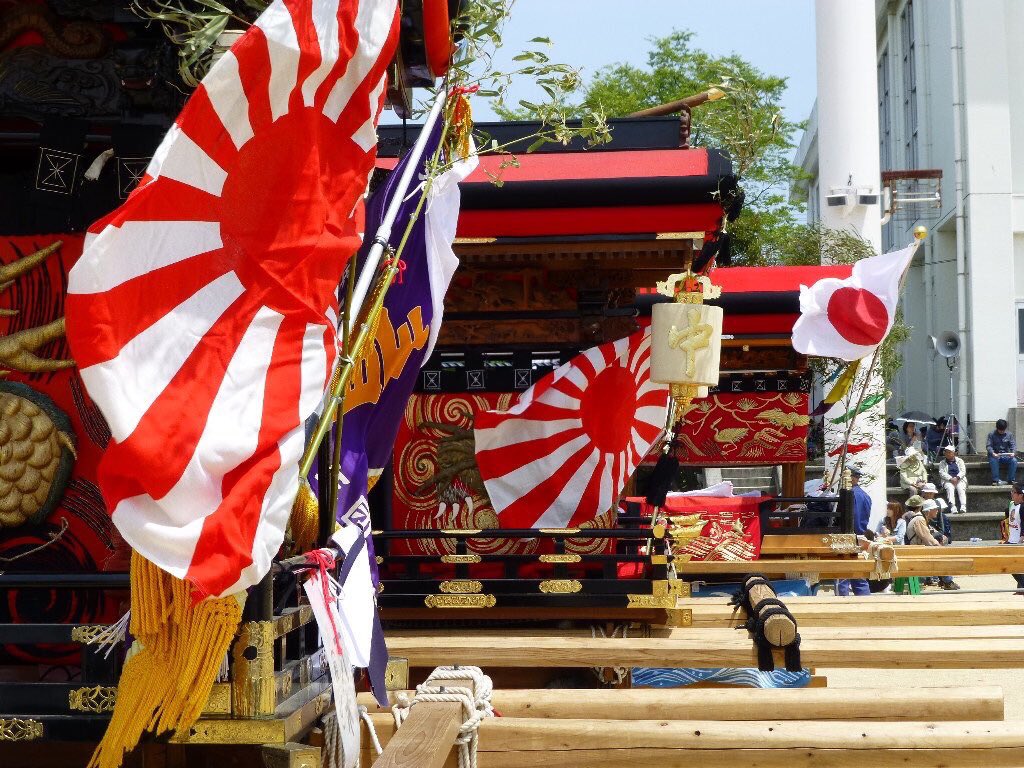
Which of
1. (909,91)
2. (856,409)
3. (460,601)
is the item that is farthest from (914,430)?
(460,601)

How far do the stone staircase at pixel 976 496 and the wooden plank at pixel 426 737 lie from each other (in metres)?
19.9

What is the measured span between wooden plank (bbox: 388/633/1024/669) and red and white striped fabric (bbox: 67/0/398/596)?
2789mm

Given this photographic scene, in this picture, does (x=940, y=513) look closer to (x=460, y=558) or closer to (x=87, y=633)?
(x=460, y=558)

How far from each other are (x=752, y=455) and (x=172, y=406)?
11755 millimetres

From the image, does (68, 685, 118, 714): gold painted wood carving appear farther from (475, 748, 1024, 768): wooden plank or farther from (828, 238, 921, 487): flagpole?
(828, 238, 921, 487): flagpole

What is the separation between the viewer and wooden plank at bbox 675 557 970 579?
1045 centimetres

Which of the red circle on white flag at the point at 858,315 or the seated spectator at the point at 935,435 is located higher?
the red circle on white flag at the point at 858,315

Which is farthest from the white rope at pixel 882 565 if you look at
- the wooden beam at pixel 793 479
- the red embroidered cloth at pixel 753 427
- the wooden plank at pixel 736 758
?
the wooden plank at pixel 736 758

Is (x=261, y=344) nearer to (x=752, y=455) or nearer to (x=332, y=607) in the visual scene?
(x=332, y=607)

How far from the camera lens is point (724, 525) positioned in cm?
1153

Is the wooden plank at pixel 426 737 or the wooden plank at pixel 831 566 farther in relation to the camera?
the wooden plank at pixel 831 566

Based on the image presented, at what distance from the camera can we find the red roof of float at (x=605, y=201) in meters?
7.85

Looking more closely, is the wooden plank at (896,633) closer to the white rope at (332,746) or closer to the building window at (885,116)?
the white rope at (332,746)

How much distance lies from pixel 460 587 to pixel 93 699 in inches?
155
